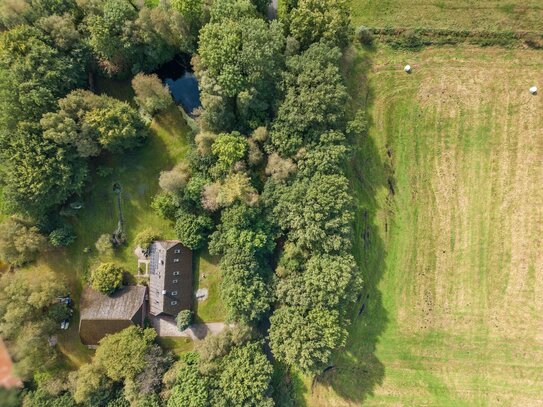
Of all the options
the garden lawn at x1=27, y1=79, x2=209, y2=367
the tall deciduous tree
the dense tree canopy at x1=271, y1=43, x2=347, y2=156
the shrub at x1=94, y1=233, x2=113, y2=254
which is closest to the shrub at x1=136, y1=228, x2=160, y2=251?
the garden lawn at x1=27, y1=79, x2=209, y2=367

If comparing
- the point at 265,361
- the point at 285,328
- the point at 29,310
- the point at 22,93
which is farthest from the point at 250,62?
the point at 29,310

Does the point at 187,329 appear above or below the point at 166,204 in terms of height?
below

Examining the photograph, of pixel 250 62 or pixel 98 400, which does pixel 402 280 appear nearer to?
pixel 250 62

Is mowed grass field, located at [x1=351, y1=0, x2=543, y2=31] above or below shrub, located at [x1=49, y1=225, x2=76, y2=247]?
above

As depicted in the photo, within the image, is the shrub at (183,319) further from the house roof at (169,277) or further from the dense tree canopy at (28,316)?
the dense tree canopy at (28,316)

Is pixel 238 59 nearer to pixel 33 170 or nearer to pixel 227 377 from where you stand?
pixel 33 170

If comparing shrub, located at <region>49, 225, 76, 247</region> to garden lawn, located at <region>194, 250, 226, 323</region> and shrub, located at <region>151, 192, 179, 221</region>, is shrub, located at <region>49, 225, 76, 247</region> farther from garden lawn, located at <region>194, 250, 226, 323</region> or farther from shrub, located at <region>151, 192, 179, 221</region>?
garden lawn, located at <region>194, 250, 226, 323</region>

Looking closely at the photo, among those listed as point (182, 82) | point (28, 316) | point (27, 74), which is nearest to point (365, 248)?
point (182, 82)
